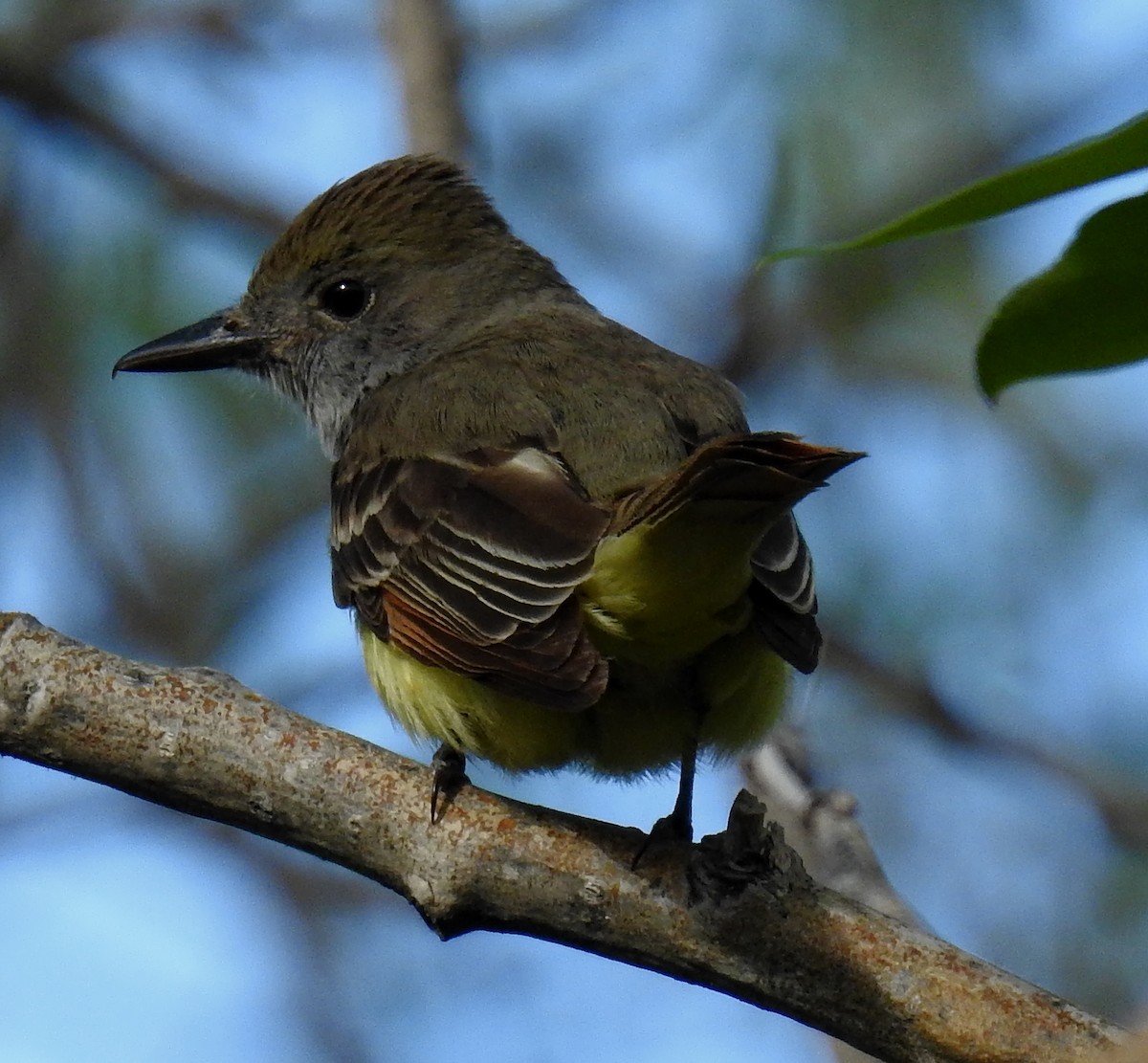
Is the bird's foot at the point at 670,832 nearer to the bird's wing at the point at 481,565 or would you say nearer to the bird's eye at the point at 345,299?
the bird's wing at the point at 481,565

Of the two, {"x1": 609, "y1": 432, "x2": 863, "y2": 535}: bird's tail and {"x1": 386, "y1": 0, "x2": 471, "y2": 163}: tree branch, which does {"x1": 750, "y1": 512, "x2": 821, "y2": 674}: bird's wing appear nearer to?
{"x1": 609, "y1": 432, "x2": 863, "y2": 535}: bird's tail

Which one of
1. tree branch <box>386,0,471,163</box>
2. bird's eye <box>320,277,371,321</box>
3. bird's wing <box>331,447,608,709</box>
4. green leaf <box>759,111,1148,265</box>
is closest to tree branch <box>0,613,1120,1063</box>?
bird's wing <box>331,447,608,709</box>

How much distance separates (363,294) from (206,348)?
0.59 m

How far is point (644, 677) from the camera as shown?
13.1 feet

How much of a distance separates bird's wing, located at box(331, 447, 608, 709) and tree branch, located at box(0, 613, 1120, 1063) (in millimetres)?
328

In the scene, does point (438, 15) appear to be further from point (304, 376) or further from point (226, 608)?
point (226, 608)

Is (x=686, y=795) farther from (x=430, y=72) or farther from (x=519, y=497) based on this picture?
(x=430, y=72)

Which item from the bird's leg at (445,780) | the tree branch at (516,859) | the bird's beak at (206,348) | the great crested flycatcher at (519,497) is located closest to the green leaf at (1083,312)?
the great crested flycatcher at (519,497)

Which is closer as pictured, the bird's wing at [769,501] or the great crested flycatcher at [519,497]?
the bird's wing at [769,501]

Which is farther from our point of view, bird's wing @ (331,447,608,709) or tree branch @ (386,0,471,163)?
tree branch @ (386,0,471,163)

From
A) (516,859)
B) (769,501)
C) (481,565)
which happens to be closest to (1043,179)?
(769,501)

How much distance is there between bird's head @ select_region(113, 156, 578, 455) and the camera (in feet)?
19.1

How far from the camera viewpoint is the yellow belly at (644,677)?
12.1 ft

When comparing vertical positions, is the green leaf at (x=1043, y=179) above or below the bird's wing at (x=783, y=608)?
below
